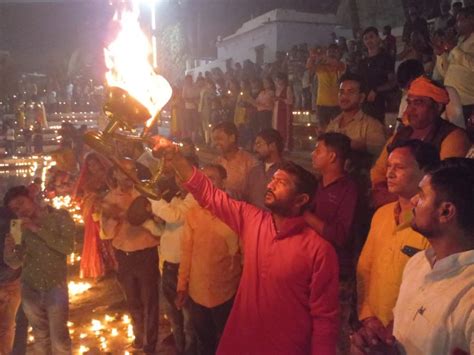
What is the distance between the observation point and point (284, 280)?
3.23 m

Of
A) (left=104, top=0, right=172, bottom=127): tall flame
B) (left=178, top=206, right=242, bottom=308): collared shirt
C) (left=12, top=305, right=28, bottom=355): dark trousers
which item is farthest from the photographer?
(left=12, top=305, right=28, bottom=355): dark trousers

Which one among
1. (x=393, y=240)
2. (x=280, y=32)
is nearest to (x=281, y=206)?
(x=393, y=240)

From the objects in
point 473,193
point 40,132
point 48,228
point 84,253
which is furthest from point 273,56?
point 473,193

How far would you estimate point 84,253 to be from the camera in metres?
7.62

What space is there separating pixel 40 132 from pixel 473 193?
2337 cm

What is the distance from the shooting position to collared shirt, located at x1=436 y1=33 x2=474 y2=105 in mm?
6320

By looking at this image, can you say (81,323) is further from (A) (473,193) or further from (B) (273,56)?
(B) (273,56)

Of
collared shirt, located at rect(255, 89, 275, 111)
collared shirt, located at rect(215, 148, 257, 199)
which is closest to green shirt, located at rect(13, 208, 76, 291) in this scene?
collared shirt, located at rect(215, 148, 257, 199)

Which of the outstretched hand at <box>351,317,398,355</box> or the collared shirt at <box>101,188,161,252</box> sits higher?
the outstretched hand at <box>351,317,398,355</box>

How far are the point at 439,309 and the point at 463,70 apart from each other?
16.2 feet

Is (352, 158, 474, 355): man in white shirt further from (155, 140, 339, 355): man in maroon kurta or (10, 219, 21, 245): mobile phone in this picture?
(10, 219, 21, 245): mobile phone

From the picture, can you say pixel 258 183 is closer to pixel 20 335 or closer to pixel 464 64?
pixel 20 335

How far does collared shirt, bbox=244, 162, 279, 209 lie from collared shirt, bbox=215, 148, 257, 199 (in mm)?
119

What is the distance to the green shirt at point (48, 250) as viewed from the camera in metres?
4.82
